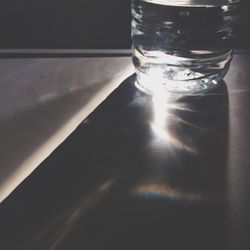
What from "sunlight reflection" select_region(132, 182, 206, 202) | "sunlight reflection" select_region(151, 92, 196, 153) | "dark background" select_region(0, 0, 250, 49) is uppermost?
"dark background" select_region(0, 0, 250, 49)

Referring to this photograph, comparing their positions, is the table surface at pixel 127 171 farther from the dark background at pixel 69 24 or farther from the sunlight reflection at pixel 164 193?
the dark background at pixel 69 24

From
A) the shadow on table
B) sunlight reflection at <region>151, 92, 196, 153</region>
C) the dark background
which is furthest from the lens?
the dark background

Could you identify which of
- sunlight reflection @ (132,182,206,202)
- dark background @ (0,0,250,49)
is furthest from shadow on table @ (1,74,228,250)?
dark background @ (0,0,250,49)

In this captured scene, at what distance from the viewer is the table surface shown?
30 cm

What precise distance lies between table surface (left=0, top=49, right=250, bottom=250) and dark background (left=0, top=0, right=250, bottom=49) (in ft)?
0.60

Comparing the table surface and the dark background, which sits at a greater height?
the dark background

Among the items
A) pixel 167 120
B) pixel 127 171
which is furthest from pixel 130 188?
pixel 167 120

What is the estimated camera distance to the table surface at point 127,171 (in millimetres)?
302

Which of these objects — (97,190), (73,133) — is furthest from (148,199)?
(73,133)

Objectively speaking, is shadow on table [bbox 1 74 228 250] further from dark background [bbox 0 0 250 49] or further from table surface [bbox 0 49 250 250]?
dark background [bbox 0 0 250 49]

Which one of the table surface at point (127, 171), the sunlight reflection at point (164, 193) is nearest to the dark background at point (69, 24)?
the table surface at point (127, 171)

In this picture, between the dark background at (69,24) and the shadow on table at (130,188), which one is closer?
the shadow on table at (130,188)

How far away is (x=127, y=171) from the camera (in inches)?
14.8

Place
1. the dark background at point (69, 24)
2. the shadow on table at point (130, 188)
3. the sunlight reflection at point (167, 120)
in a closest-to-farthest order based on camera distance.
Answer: the shadow on table at point (130, 188) < the sunlight reflection at point (167, 120) < the dark background at point (69, 24)
